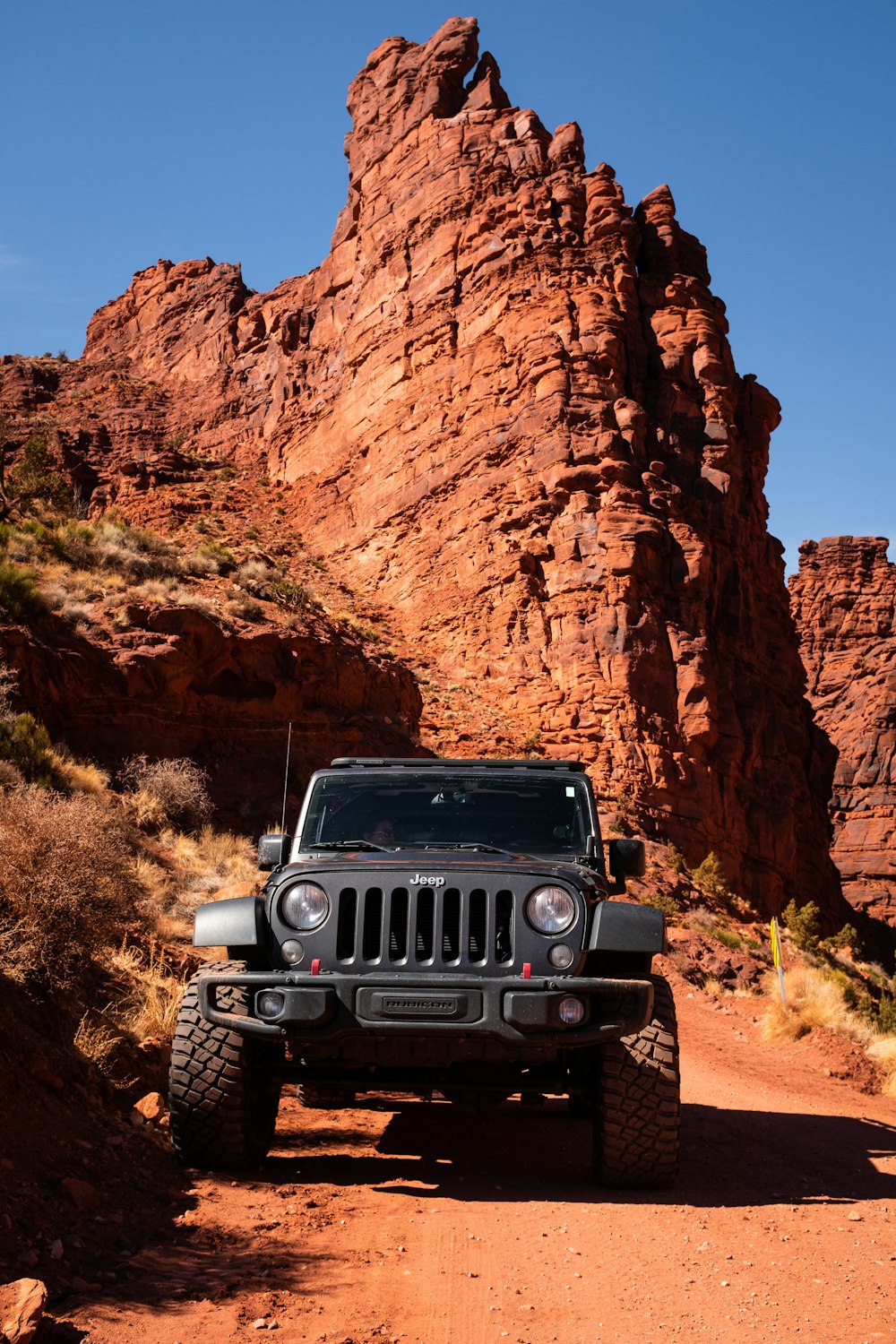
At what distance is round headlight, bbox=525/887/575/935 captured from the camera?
5.98m

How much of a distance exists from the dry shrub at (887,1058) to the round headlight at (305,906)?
868 centimetres

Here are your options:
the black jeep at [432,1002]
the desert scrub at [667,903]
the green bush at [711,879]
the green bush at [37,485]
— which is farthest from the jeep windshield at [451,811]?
the green bush at [711,879]

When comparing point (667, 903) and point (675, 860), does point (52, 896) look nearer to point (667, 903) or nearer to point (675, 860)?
point (667, 903)

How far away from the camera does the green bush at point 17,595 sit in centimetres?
1723

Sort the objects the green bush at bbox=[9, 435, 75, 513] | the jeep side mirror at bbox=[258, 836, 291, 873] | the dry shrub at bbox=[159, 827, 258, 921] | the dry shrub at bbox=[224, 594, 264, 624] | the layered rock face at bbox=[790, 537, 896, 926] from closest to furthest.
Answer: the jeep side mirror at bbox=[258, 836, 291, 873] → the dry shrub at bbox=[159, 827, 258, 921] → the dry shrub at bbox=[224, 594, 264, 624] → the green bush at bbox=[9, 435, 75, 513] → the layered rock face at bbox=[790, 537, 896, 926]

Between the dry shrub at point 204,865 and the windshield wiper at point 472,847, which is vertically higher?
the windshield wiper at point 472,847

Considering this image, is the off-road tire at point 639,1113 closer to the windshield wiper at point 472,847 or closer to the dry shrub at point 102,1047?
the windshield wiper at point 472,847

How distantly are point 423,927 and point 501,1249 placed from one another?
1.54m

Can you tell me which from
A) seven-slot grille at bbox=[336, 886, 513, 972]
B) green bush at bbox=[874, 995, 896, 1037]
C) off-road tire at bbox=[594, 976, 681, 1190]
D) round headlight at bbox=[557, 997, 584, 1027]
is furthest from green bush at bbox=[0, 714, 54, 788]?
green bush at bbox=[874, 995, 896, 1037]

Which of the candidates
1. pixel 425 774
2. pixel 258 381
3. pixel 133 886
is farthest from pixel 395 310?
pixel 425 774

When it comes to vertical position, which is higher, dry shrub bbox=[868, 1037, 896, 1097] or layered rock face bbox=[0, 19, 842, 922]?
layered rock face bbox=[0, 19, 842, 922]

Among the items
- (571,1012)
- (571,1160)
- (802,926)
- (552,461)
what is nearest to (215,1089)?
(571,1012)

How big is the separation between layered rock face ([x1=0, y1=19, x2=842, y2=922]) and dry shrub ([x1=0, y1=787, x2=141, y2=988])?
2197cm

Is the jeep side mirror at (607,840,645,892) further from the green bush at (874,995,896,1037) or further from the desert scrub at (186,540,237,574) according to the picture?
the desert scrub at (186,540,237,574)
